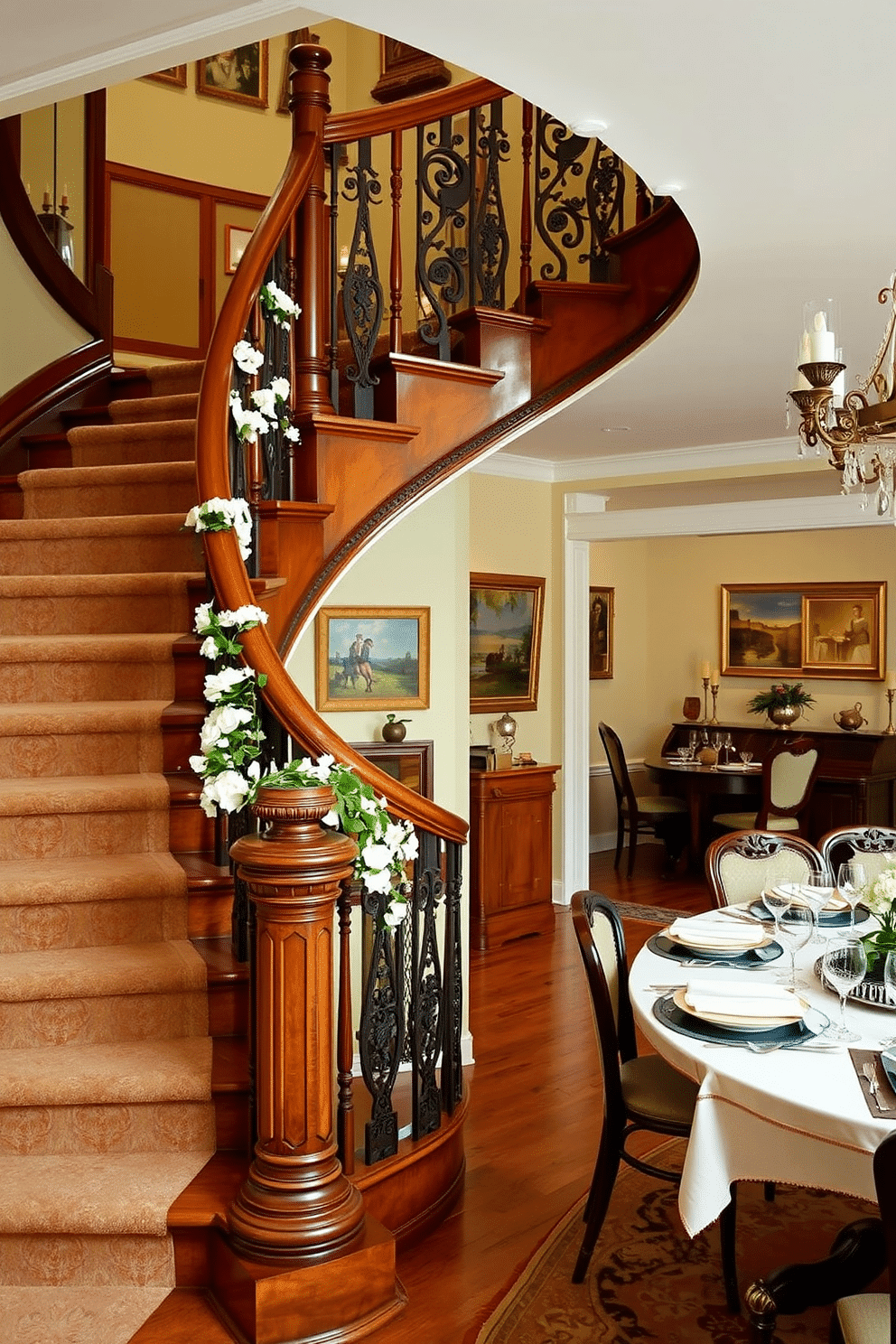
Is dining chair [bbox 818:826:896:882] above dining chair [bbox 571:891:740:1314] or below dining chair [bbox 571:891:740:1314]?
above

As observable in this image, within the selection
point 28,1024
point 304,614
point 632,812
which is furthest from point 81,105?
point 632,812

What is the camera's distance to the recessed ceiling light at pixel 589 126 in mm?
2775

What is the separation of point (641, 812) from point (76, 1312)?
7.42 meters

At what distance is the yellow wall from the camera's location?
32.7 ft

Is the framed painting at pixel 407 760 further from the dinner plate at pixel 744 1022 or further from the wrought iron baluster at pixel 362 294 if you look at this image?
the dinner plate at pixel 744 1022

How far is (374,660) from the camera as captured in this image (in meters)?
5.38

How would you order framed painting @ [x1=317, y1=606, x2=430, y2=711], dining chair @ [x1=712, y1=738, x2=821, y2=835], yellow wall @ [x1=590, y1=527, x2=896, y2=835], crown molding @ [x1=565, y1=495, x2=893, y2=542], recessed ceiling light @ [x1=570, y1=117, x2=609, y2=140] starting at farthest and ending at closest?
1. yellow wall @ [x1=590, y1=527, x2=896, y2=835]
2. dining chair @ [x1=712, y1=738, x2=821, y2=835]
3. crown molding @ [x1=565, y1=495, x2=893, y2=542]
4. framed painting @ [x1=317, y1=606, x2=430, y2=711]
5. recessed ceiling light @ [x1=570, y1=117, x2=609, y2=140]

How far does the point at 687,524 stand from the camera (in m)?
7.72

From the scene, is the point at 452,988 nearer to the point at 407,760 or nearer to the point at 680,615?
the point at 407,760

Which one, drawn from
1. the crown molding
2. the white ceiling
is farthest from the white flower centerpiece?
the crown molding

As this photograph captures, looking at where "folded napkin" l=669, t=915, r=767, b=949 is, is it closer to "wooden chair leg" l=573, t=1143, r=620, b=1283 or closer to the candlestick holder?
"wooden chair leg" l=573, t=1143, r=620, b=1283

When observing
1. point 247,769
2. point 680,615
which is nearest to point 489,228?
point 247,769

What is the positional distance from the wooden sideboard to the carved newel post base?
709 cm

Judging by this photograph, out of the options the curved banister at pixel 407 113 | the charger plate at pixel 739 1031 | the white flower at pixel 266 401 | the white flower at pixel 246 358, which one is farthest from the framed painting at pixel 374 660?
the charger plate at pixel 739 1031
